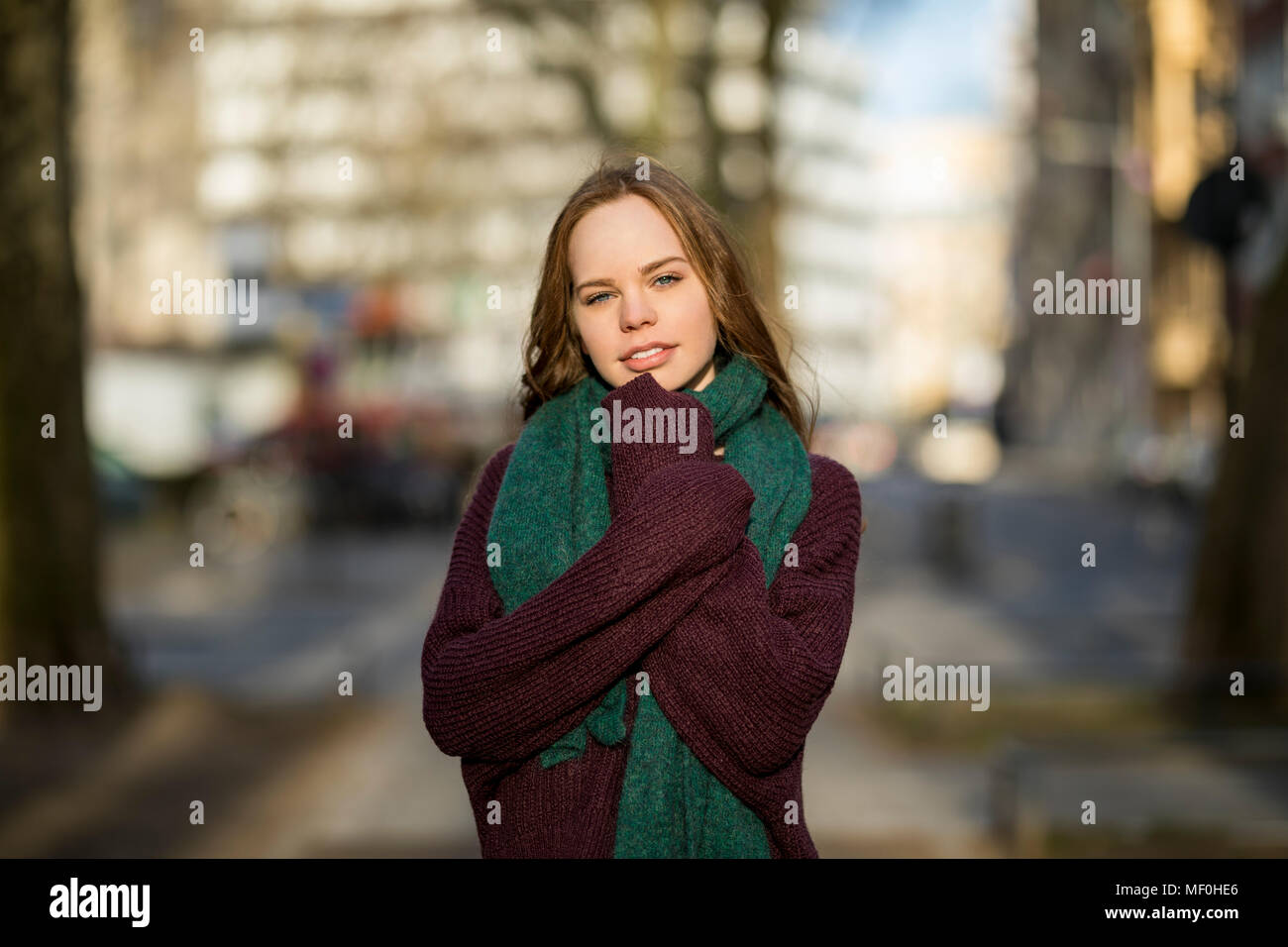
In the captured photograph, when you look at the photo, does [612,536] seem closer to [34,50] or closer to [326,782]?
[326,782]

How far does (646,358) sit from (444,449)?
104ft

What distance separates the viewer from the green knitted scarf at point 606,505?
229 cm

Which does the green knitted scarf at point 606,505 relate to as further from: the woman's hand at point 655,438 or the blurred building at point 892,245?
the blurred building at point 892,245

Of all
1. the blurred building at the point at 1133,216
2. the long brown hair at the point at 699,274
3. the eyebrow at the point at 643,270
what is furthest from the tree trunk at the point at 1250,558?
the blurred building at the point at 1133,216

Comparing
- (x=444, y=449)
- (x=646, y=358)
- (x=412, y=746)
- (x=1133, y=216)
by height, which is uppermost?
(x=1133, y=216)

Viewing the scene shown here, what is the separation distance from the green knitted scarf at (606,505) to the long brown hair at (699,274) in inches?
2.0

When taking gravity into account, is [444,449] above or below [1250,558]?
below

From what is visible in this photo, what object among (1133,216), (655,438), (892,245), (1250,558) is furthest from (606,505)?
(892,245)

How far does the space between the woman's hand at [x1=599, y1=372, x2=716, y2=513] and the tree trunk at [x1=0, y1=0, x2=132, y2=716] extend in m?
7.37

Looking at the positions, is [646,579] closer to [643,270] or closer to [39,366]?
[643,270]

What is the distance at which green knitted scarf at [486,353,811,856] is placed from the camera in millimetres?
2289

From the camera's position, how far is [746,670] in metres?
2.22

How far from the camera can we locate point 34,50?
8.88 meters
